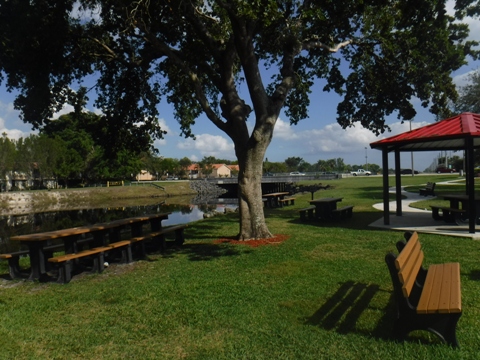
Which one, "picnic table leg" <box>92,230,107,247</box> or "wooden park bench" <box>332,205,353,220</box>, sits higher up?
"picnic table leg" <box>92,230,107,247</box>

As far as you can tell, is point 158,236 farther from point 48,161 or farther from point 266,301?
point 48,161

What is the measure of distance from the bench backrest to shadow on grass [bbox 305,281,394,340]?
57 centimetres

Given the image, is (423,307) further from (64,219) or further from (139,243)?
(64,219)

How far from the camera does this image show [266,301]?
17.8 feet

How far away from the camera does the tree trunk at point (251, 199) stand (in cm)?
1017

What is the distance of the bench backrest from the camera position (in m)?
3.81

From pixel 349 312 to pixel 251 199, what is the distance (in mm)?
5512

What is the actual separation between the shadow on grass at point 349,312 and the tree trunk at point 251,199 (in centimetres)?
434

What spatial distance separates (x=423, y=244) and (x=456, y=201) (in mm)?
4268

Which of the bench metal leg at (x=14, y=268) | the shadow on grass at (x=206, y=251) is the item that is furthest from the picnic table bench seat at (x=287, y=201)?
the bench metal leg at (x=14, y=268)

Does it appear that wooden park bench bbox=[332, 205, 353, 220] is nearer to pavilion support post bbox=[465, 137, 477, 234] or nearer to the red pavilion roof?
the red pavilion roof

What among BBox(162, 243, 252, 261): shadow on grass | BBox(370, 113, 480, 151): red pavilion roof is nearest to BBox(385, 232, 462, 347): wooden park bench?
BBox(162, 243, 252, 261): shadow on grass

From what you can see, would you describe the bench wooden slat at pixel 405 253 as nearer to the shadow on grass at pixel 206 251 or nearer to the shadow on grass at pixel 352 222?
the shadow on grass at pixel 206 251

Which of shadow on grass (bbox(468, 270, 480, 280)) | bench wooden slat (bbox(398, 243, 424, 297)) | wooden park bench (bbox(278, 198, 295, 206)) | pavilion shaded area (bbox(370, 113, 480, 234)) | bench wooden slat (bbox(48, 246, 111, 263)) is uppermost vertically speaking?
pavilion shaded area (bbox(370, 113, 480, 234))
